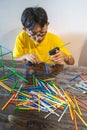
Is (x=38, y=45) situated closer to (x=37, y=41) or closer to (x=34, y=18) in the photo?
(x=37, y=41)

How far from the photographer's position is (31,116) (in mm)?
745

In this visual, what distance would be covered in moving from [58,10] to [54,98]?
0.99 metres

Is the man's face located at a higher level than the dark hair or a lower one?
lower

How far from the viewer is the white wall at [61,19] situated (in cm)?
165

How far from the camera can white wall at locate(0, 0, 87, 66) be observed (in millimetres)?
1652

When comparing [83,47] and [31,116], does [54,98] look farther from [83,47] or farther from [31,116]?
[83,47]

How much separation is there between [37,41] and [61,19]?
396mm

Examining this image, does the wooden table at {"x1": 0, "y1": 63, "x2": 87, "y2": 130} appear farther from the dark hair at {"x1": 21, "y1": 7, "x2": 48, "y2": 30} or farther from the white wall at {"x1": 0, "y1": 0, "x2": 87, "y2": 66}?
the white wall at {"x1": 0, "y1": 0, "x2": 87, "y2": 66}

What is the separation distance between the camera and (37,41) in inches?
55.6

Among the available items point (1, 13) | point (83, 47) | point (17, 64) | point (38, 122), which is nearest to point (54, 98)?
point (38, 122)

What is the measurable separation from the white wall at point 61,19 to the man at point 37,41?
0.77ft

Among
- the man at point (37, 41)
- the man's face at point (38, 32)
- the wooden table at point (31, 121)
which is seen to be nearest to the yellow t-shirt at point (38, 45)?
the man at point (37, 41)

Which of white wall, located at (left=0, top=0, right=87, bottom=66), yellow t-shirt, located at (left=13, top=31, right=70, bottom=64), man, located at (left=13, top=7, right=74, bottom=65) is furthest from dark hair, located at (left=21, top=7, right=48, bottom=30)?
white wall, located at (left=0, top=0, right=87, bottom=66)

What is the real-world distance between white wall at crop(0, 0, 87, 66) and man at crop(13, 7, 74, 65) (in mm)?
236
